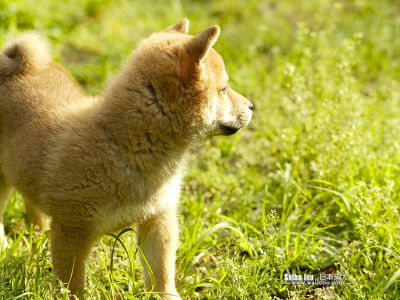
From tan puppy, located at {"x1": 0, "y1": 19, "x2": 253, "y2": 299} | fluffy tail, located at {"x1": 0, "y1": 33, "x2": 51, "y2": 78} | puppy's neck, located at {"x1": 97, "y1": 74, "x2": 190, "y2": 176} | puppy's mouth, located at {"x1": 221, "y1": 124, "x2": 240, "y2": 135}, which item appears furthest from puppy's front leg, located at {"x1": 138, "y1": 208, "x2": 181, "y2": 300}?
fluffy tail, located at {"x1": 0, "y1": 33, "x2": 51, "y2": 78}

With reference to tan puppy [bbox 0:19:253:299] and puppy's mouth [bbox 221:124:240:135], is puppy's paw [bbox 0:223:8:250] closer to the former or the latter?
tan puppy [bbox 0:19:253:299]

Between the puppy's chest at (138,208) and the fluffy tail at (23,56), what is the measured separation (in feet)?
4.46

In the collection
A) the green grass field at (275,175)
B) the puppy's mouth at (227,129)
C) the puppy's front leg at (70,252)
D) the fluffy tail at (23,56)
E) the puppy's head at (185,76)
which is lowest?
the green grass field at (275,175)

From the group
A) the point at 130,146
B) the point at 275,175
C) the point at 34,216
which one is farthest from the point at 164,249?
the point at 275,175

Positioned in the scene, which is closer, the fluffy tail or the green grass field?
the green grass field

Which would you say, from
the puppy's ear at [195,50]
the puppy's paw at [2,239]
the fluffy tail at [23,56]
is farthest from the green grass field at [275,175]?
the puppy's ear at [195,50]

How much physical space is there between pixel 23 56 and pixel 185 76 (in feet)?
4.69

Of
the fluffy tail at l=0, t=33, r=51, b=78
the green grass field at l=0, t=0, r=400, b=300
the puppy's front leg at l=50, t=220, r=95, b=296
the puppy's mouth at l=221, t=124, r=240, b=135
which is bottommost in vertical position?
the green grass field at l=0, t=0, r=400, b=300

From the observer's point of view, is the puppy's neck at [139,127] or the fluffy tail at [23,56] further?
the fluffy tail at [23,56]

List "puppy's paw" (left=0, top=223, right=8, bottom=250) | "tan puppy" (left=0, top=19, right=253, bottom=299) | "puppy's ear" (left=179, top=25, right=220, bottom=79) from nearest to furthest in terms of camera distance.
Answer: "puppy's ear" (left=179, top=25, right=220, bottom=79) < "tan puppy" (left=0, top=19, right=253, bottom=299) < "puppy's paw" (left=0, top=223, right=8, bottom=250)

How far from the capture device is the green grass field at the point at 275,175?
3.49 metres

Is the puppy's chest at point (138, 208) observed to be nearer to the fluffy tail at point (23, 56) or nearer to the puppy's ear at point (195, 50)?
the puppy's ear at point (195, 50)

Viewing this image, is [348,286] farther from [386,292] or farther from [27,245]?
[27,245]

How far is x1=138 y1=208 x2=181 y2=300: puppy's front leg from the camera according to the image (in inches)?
140
